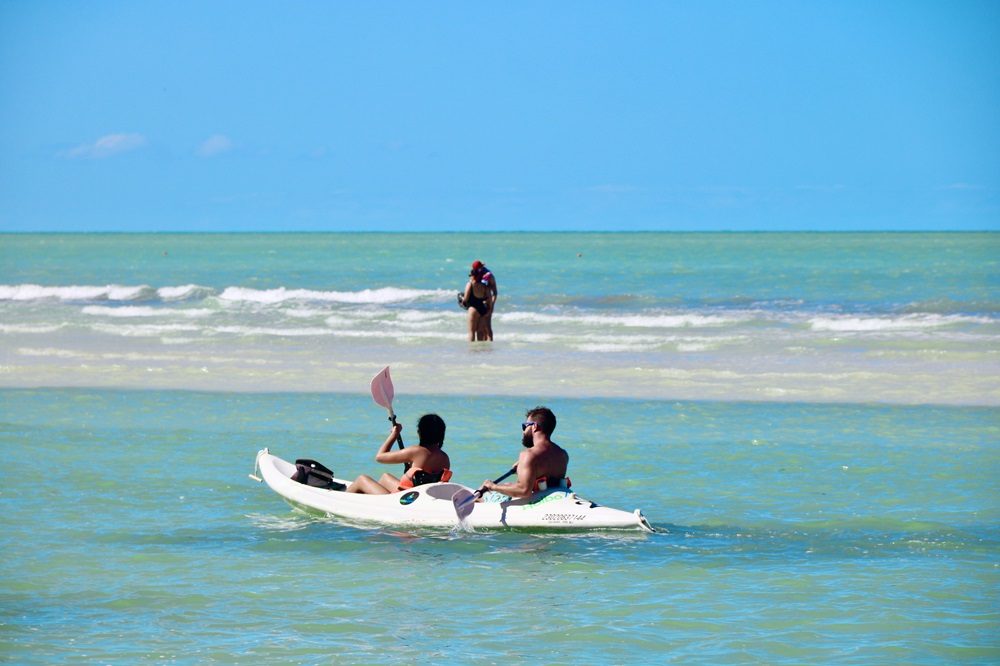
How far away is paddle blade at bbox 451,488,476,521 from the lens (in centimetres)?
955

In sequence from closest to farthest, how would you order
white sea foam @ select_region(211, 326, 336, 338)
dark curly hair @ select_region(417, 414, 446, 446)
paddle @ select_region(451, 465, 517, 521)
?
paddle @ select_region(451, 465, 517, 521) < dark curly hair @ select_region(417, 414, 446, 446) < white sea foam @ select_region(211, 326, 336, 338)

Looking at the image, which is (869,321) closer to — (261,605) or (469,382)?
(469,382)

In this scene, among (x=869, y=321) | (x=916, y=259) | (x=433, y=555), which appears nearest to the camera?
(x=433, y=555)

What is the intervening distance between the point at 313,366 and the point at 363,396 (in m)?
3.78

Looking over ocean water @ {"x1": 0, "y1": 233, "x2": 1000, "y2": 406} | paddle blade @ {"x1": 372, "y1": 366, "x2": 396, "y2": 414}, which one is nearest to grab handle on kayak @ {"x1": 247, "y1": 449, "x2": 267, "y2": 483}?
paddle blade @ {"x1": 372, "y1": 366, "x2": 396, "y2": 414}

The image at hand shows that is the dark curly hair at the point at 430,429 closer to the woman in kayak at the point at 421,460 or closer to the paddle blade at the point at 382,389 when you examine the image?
the woman in kayak at the point at 421,460

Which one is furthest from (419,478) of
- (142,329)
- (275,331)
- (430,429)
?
(142,329)

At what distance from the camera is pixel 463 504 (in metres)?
9.55

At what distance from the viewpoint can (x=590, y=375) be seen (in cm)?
1889

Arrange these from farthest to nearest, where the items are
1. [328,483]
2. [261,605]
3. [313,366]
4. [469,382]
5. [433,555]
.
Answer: [313,366], [469,382], [328,483], [433,555], [261,605]

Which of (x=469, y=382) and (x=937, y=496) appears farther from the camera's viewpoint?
(x=469, y=382)

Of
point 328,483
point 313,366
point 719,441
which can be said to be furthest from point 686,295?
point 328,483

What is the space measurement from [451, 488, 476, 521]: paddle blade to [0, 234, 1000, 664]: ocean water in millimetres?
202

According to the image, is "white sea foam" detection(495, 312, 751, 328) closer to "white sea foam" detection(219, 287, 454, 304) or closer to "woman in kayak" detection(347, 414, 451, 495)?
"white sea foam" detection(219, 287, 454, 304)
